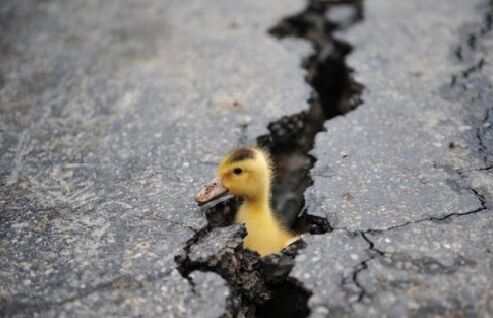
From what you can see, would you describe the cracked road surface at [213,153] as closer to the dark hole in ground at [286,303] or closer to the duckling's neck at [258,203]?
the dark hole in ground at [286,303]

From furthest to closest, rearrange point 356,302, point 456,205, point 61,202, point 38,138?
point 38,138
point 61,202
point 456,205
point 356,302

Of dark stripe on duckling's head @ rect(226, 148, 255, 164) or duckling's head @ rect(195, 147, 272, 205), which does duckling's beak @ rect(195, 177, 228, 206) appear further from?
dark stripe on duckling's head @ rect(226, 148, 255, 164)

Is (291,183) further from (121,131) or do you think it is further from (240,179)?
(121,131)

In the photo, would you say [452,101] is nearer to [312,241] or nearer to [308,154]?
[308,154]

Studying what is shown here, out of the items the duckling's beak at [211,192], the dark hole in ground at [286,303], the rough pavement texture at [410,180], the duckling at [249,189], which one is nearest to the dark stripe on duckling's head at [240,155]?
the duckling at [249,189]

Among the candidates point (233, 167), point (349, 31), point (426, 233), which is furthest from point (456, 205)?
point (349, 31)

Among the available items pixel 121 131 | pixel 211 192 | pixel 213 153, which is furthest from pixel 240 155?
pixel 121 131
